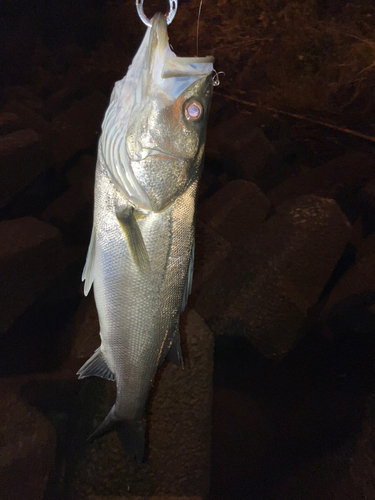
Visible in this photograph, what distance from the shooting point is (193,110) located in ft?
2.94

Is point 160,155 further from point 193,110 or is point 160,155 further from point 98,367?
point 98,367

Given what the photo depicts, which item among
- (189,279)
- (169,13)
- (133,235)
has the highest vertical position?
(169,13)

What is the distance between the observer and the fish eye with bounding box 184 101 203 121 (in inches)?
34.9

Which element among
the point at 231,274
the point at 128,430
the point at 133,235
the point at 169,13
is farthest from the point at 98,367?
the point at 169,13

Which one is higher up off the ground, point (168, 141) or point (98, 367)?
point (168, 141)

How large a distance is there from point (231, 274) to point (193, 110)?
1.31m

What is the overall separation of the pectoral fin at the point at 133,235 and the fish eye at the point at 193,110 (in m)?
0.37

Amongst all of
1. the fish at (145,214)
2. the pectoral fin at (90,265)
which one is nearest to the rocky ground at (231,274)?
the fish at (145,214)

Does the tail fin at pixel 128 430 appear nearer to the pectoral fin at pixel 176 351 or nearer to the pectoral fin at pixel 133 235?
the pectoral fin at pixel 176 351

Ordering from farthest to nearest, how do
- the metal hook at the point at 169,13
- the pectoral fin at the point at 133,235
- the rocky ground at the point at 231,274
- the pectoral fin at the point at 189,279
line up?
the rocky ground at the point at 231,274 → the pectoral fin at the point at 189,279 → the pectoral fin at the point at 133,235 → the metal hook at the point at 169,13

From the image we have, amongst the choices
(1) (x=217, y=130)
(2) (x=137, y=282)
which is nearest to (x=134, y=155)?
(2) (x=137, y=282)

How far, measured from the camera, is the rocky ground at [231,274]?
1.69 meters

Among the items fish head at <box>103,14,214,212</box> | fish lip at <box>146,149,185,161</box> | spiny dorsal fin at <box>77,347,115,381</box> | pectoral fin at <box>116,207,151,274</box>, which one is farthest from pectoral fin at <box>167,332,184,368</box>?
fish lip at <box>146,149,185,161</box>

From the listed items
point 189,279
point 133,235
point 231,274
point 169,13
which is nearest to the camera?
point 169,13
